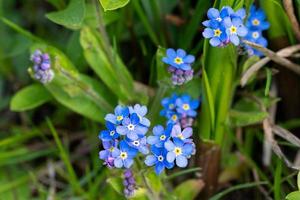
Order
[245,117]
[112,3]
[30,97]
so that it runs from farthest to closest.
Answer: [30,97]
[245,117]
[112,3]

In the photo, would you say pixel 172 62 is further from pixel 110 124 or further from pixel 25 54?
pixel 25 54

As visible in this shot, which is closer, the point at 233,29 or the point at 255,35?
the point at 233,29

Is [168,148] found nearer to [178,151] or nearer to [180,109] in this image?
[178,151]

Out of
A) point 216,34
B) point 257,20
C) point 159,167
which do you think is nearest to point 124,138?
point 159,167

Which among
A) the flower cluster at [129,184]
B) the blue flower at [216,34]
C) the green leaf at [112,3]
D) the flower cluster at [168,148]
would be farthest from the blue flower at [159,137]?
the green leaf at [112,3]

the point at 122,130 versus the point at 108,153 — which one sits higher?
Answer: the point at 122,130

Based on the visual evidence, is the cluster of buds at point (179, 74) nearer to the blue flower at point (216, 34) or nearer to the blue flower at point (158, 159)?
the blue flower at point (216, 34)
